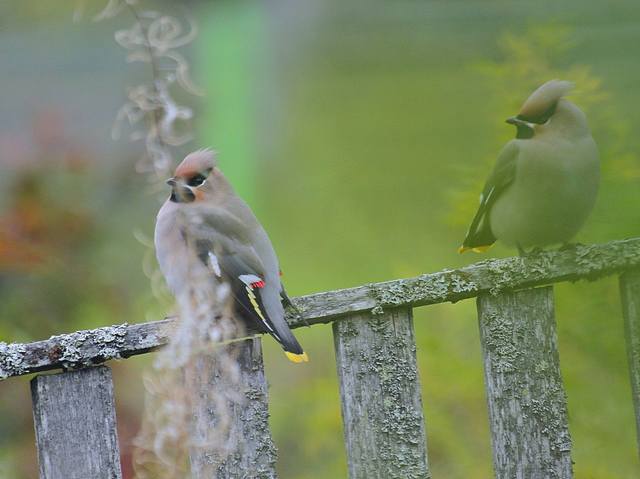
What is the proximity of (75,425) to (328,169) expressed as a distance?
3.34 meters

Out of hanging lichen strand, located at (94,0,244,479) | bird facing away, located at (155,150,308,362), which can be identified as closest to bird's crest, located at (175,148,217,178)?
Answer: bird facing away, located at (155,150,308,362)

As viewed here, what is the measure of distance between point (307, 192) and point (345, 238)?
0.32 meters

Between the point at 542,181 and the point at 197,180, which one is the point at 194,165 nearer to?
the point at 197,180

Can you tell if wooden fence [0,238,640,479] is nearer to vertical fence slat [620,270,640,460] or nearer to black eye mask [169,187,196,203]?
vertical fence slat [620,270,640,460]

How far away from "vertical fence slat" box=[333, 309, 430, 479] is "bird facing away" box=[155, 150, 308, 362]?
0.31 feet

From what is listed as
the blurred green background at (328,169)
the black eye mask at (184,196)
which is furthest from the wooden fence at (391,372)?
the black eye mask at (184,196)

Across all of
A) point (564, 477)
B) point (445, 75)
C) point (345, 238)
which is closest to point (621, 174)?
point (564, 477)

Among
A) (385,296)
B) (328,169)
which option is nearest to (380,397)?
(385,296)

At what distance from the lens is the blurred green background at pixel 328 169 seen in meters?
2.35

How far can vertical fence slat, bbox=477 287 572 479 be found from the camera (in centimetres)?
158

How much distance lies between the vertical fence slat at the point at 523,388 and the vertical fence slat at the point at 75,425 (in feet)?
1.95

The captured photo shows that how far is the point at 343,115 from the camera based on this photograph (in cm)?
473

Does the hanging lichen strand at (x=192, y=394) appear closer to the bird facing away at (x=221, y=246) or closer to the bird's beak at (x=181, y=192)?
the bird facing away at (x=221, y=246)

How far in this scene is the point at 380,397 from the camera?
59.9 inches
